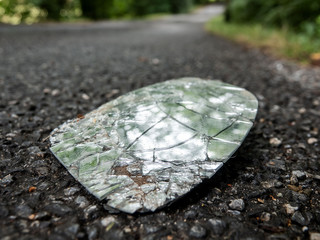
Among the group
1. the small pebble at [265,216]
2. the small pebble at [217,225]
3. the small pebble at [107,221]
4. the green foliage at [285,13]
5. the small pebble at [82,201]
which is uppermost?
the green foliage at [285,13]

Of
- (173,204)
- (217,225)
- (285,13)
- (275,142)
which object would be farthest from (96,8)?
(217,225)

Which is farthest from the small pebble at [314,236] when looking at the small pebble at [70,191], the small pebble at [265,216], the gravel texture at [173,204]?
the small pebble at [70,191]

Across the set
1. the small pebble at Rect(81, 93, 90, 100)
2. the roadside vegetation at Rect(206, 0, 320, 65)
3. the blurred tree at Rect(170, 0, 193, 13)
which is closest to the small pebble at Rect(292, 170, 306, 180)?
the small pebble at Rect(81, 93, 90, 100)

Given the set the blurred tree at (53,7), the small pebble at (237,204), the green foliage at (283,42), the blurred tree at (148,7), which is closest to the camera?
the small pebble at (237,204)

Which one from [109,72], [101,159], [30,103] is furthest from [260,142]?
[109,72]

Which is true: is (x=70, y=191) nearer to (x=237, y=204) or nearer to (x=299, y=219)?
(x=237, y=204)

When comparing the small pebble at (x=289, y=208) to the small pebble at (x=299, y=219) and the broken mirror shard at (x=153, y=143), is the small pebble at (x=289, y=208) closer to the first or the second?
the small pebble at (x=299, y=219)

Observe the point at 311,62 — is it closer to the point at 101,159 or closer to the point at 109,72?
the point at 109,72
